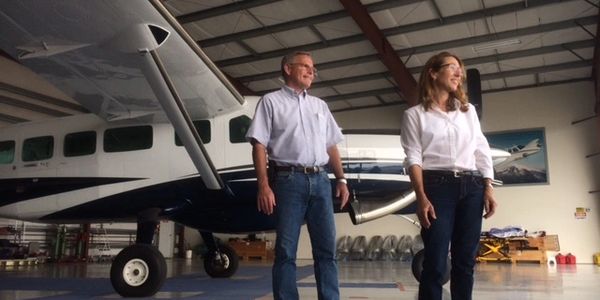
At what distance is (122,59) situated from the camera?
466 cm

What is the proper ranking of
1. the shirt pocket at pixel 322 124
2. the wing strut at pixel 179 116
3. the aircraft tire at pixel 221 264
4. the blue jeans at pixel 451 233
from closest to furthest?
the blue jeans at pixel 451 233 < the shirt pocket at pixel 322 124 < the wing strut at pixel 179 116 < the aircraft tire at pixel 221 264

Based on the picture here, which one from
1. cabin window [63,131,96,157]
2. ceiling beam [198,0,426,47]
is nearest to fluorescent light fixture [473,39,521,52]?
ceiling beam [198,0,426,47]

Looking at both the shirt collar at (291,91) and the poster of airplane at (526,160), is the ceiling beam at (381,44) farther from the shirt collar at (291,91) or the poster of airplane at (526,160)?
the shirt collar at (291,91)

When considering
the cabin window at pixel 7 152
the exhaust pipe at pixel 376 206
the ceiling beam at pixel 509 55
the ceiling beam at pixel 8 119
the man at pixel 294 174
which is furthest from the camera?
the ceiling beam at pixel 8 119

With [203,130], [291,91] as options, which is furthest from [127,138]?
[291,91]

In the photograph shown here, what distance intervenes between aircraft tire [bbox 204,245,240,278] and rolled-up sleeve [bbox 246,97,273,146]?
16.9ft

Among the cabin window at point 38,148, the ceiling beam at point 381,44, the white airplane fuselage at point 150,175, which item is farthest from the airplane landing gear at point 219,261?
the ceiling beam at point 381,44

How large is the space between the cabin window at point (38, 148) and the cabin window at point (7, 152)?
200 millimetres

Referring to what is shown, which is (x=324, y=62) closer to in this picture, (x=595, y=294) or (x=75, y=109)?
(x=75, y=109)

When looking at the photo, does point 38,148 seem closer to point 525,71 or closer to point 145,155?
point 145,155

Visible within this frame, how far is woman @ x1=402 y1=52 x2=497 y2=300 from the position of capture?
7.68ft

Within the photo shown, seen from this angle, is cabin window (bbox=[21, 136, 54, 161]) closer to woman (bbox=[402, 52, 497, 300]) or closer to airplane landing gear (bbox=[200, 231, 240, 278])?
airplane landing gear (bbox=[200, 231, 240, 278])

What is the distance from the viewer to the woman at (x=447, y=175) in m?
2.34

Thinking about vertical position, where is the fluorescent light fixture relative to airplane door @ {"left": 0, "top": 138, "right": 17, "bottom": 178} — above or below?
above
